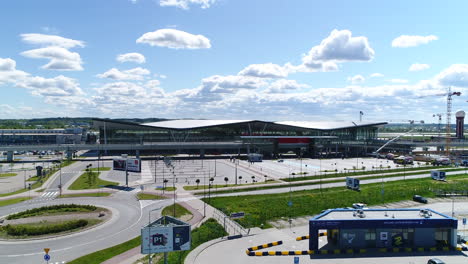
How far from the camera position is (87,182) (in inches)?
2842

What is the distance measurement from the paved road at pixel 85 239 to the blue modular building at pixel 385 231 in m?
22.3

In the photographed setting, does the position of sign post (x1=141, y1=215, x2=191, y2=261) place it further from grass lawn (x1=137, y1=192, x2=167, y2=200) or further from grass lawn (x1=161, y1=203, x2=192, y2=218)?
grass lawn (x1=137, y1=192, x2=167, y2=200)

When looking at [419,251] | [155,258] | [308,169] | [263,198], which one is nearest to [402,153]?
[308,169]

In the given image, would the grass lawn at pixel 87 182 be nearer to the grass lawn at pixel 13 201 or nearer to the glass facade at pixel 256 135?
the grass lawn at pixel 13 201

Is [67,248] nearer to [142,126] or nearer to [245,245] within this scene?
[245,245]

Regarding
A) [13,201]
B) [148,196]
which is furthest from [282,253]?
[13,201]

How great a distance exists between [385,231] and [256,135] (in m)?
105

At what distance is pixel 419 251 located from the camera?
34250 mm

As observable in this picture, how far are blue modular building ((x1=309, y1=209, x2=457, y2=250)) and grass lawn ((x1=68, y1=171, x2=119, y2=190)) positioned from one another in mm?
49283

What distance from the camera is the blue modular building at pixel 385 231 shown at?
1347 inches

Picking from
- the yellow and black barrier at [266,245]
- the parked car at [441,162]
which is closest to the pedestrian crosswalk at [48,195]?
the yellow and black barrier at [266,245]

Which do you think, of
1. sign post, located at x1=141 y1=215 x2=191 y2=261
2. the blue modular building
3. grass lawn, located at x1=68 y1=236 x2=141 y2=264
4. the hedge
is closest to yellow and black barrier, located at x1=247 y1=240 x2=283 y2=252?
the blue modular building

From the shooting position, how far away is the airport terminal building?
129 meters

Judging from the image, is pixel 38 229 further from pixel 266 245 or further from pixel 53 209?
pixel 266 245
